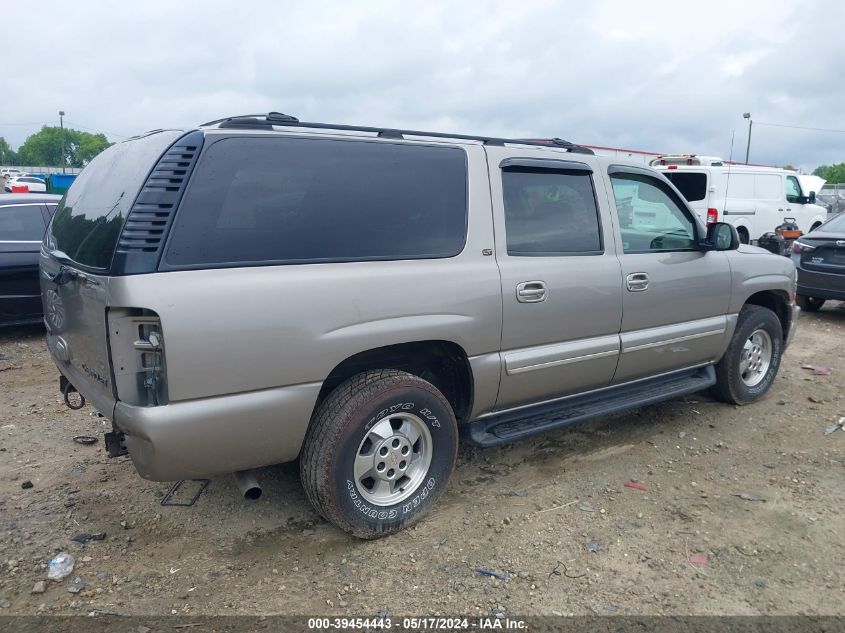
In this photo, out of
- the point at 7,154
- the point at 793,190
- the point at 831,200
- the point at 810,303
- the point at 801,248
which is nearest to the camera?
the point at 801,248

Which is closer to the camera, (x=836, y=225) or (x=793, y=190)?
(x=836, y=225)

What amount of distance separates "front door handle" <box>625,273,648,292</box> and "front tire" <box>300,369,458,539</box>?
1.45 m

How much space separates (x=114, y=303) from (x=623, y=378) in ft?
9.97

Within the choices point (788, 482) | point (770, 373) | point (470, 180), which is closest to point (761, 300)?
point (770, 373)

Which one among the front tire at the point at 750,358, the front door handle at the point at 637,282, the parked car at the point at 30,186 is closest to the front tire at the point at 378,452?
the front door handle at the point at 637,282

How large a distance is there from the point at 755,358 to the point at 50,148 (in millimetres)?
134014

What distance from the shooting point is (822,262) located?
859 centimetres

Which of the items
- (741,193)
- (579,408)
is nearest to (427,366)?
(579,408)

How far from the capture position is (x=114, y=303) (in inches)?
104

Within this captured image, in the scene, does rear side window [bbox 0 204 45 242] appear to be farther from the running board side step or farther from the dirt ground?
the running board side step

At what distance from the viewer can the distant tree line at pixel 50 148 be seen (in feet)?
376

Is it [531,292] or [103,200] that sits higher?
[103,200]

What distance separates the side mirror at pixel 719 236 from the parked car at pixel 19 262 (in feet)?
20.9

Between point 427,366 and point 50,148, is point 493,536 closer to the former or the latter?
point 427,366
